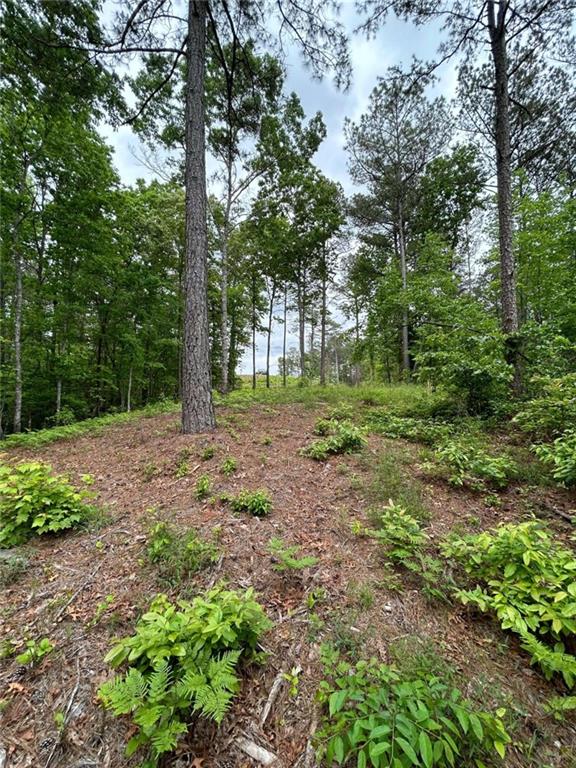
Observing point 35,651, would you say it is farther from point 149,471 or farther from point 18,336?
point 18,336

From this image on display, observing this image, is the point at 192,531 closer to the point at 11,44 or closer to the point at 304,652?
the point at 304,652

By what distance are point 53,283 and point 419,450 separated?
11.0 metres

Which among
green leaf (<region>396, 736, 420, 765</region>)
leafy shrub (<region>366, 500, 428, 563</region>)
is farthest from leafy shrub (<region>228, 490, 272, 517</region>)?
green leaf (<region>396, 736, 420, 765</region>)

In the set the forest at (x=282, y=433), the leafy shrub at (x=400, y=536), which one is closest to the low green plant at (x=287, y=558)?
the forest at (x=282, y=433)

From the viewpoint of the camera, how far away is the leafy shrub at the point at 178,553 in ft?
7.34

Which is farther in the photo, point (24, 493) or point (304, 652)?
point (24, 493)

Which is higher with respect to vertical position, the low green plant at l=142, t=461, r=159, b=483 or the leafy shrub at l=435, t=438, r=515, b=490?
the leafy shrub at l=435, t=438, r=515, b=490

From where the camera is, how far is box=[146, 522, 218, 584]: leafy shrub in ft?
7.34

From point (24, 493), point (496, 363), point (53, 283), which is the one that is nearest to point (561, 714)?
point (24, 493)

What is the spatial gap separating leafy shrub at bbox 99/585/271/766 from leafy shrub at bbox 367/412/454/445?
3939 mm

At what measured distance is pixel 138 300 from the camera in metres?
11.0

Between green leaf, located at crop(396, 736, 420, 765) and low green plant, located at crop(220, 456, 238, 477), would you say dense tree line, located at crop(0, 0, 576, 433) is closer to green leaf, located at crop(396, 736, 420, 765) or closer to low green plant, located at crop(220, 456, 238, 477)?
low green plant, located at crop(220, 456, 238, 477)

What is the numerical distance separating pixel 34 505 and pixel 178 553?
64.9 inches

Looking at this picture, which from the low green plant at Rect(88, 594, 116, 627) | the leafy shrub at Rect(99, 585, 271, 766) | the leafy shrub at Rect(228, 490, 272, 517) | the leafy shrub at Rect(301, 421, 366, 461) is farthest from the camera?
the leafy shrub at Rect(301, 421, 366, 461)
